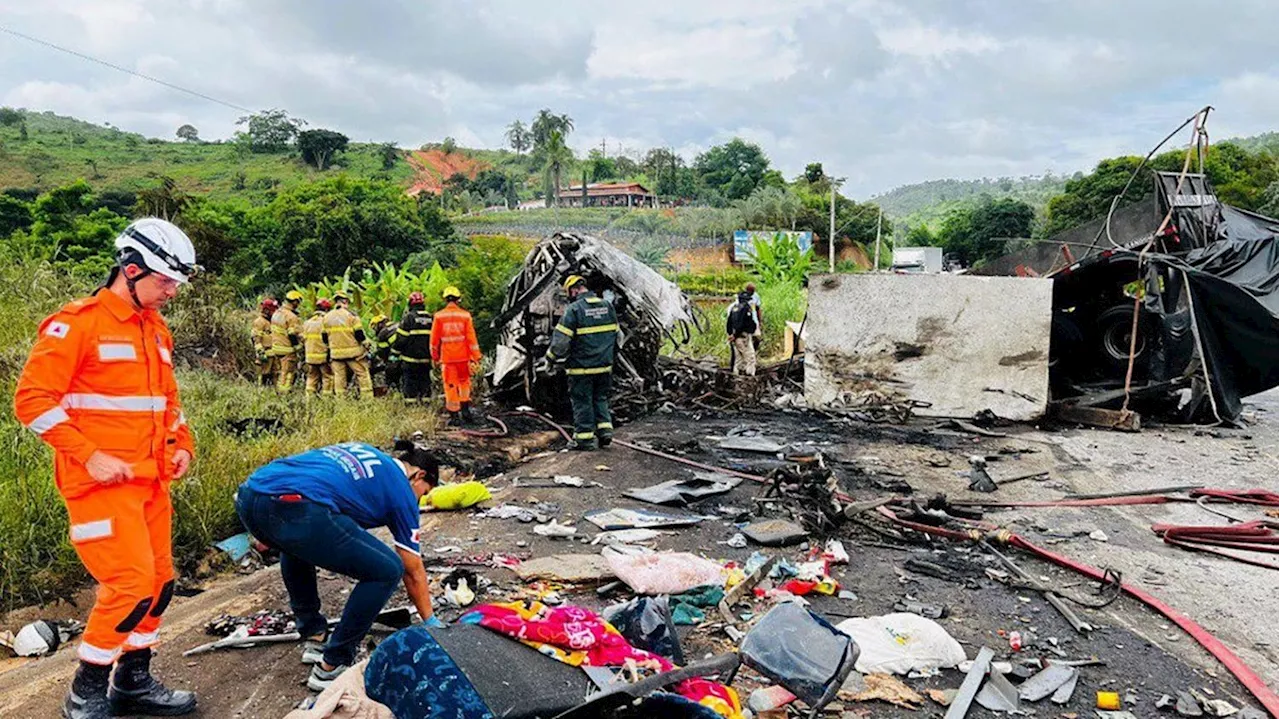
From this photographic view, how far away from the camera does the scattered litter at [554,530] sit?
17.4 ft

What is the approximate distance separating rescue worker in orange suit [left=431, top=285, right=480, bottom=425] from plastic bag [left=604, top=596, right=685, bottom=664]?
616 centimetres

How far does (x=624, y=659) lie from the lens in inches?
110

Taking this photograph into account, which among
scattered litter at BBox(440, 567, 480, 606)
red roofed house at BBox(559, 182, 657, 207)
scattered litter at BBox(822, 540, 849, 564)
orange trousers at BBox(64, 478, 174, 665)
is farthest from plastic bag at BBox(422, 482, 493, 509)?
red roofed house at BBox(559, 182, 657, 207)

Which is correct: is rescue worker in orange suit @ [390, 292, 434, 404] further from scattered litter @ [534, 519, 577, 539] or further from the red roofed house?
the red roofed house

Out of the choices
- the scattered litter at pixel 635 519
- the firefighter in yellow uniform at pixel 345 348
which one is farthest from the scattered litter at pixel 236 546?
the firefighter in yellow uniform at pixel 345 348

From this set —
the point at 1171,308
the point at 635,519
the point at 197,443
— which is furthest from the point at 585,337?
the point at 1171,308

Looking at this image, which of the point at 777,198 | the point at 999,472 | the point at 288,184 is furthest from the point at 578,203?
the point at 999,472

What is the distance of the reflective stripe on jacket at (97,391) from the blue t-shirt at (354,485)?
15.6 inches

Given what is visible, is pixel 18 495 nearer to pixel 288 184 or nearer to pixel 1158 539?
pixel 1158 539

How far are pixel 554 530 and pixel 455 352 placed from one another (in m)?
4.17

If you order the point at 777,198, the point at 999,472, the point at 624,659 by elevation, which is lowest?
the point at 999,472

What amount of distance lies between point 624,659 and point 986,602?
2.34 metres

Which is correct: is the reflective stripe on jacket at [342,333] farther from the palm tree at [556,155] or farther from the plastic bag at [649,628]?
the palm tree at [556,155]

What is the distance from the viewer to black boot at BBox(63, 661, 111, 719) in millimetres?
2793
